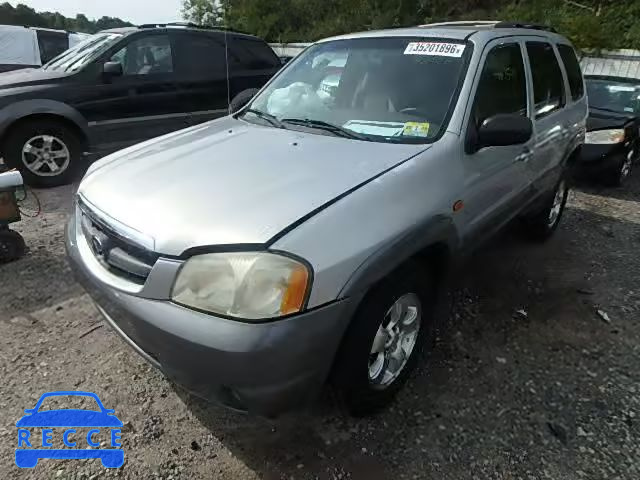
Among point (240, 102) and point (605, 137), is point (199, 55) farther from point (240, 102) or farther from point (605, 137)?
point (605, 137)

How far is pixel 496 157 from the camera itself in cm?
276

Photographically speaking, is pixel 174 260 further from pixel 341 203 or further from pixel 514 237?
pixel 514 237

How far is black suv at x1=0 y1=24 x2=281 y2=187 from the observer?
202 inches

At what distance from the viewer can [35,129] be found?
5133mm

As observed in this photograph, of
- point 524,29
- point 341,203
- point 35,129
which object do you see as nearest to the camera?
point 341,203

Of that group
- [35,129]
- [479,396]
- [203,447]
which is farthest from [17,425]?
[35,129]

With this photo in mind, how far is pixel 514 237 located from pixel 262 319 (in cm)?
369

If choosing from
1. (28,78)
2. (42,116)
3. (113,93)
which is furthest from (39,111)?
(113,93)

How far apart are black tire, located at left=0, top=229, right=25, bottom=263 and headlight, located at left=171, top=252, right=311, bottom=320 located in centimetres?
270

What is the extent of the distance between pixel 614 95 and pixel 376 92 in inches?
243

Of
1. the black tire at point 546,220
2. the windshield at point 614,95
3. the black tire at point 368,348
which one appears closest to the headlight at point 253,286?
the black tire at point 368,348

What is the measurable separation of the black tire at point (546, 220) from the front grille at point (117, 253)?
3450 millimetres

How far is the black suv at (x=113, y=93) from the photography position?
5.13m

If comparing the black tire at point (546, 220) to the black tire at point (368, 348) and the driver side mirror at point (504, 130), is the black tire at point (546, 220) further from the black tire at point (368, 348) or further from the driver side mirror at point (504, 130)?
the black tire at point (368, 348)
